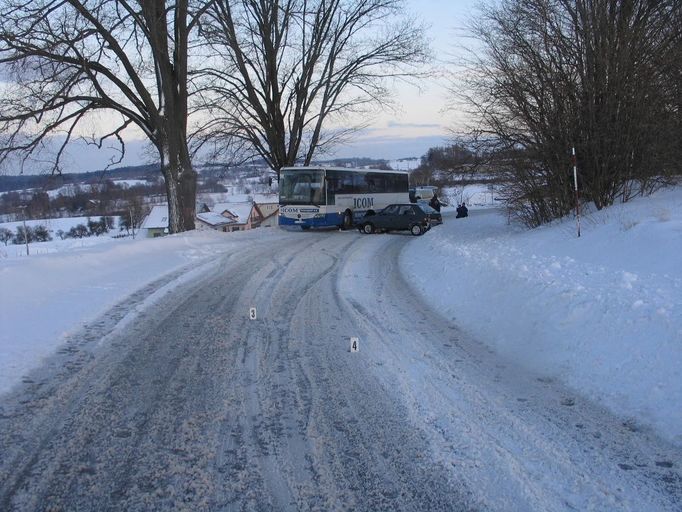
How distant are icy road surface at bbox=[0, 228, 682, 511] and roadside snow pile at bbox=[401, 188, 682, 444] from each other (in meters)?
0.38

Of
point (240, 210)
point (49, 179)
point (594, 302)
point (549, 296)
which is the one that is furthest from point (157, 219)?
point (594, 302)

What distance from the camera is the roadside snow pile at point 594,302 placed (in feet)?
17.3

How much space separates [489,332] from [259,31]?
93.4 feet

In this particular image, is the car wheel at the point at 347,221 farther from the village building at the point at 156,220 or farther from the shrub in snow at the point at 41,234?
the shrub in snow at the point at 41,234

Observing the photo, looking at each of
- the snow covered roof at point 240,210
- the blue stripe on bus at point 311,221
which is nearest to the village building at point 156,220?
the snow covered roof at point 240,210

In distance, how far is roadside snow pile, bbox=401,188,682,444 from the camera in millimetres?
5277

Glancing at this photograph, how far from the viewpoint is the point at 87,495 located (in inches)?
143

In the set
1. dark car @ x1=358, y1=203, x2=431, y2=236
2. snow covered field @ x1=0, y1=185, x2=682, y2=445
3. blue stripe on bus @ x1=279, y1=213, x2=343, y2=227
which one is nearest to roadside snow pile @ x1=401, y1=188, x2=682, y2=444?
snow covered field @ x1=0, y1=185, x2=682, y2=445

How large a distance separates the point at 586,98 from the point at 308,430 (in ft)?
44.9

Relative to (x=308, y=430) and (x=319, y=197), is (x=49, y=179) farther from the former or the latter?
(x=308, y=430)

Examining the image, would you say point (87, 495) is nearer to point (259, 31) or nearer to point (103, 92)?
point (103, 92)

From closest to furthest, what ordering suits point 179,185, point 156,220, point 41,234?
point 179,185, point 41,234, point 156,220

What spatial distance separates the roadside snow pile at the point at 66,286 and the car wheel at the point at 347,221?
1208cm

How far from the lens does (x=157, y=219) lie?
90562 millimetres
